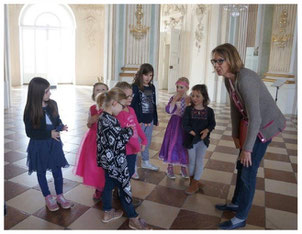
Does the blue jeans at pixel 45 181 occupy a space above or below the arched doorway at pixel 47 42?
below

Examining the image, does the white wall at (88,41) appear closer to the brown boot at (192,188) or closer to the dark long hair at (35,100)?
the brown boot at (192,188)

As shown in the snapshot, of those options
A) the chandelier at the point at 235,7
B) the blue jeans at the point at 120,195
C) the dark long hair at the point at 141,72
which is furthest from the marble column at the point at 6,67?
the chandelier at the point at 235,7

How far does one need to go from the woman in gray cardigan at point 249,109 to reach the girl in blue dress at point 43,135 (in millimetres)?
1415

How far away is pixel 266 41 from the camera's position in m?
10.0

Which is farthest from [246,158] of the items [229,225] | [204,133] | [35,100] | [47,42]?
[47,42]

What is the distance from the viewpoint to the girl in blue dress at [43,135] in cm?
242

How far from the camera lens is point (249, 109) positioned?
2.06 m

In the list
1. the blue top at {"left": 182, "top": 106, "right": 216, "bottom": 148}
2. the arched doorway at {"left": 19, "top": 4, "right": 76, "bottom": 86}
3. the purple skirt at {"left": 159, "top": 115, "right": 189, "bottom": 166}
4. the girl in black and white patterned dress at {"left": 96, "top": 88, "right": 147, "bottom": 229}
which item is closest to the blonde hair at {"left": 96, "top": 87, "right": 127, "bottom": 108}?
the girl in black and white patterned dress at {"left": 96, "top": 88, "right": 147, "bottom": 229}

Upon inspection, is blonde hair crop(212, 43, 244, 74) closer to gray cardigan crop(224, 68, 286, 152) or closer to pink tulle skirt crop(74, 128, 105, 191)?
gray cardigan crop(224, 68, 286, 152)

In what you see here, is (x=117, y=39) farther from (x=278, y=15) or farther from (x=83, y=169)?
(x=83, y=169)

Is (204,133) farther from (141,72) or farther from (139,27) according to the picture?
(139,27)

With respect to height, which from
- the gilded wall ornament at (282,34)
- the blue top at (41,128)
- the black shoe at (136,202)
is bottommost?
the black shoe at (136,202)

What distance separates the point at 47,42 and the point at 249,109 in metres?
14.9

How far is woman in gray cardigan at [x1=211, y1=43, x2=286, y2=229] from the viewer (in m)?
2.05
